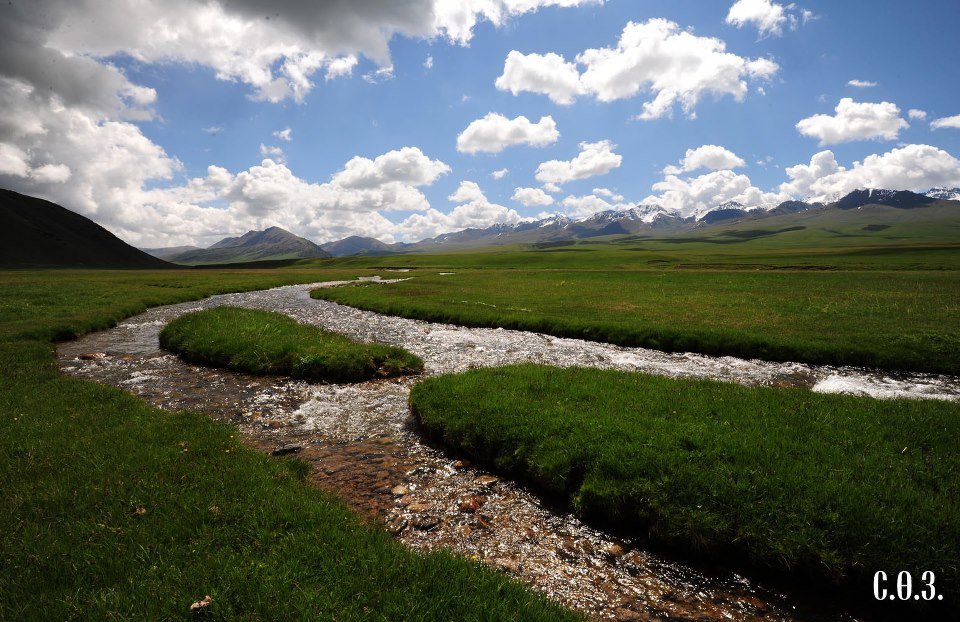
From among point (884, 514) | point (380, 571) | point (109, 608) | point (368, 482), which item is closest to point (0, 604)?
point (109, 608)

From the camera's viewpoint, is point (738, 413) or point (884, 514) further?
point (738, 413)

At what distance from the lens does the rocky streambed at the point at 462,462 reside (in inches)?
276

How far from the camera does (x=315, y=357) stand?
1909 cm

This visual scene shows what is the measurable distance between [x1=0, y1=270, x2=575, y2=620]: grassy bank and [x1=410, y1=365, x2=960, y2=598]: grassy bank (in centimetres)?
389

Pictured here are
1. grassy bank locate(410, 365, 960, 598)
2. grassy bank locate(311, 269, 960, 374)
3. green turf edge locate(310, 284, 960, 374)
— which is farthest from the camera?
grassy bank locate(311, 269, 960, 374)

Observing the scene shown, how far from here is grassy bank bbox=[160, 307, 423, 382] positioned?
18844 mm

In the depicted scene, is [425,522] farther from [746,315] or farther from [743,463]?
[746,315]

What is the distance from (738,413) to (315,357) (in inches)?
649

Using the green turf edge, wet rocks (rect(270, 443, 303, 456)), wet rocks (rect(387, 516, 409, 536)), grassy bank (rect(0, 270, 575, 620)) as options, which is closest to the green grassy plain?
the green turf edge

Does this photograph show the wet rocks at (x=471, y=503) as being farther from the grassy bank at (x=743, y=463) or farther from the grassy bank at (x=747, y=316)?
A: the grassy bank at (x=747, y=316)

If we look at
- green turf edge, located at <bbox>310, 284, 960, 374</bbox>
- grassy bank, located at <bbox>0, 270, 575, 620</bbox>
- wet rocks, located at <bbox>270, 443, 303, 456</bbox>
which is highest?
grassy bank, located at <bbox>0, 270, 575, 620</bbox>

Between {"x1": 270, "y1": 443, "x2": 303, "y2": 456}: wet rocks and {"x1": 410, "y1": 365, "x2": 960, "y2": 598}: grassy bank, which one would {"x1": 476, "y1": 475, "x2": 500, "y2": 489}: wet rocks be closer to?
{"x1": 410, "y1": 365, "x2": 960, "y2": 598}: grassy bank

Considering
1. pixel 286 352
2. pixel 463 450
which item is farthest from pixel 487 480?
pixel 286 352

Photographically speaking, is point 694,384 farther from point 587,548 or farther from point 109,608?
point 109,608
